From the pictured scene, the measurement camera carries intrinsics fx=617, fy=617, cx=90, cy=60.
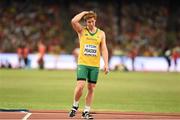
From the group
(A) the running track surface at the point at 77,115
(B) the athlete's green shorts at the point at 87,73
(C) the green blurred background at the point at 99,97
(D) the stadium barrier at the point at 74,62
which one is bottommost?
(A) the running track surface at the point at 77,115

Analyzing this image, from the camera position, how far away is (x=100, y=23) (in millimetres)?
47812

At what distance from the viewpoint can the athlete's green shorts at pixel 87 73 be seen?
527 inches

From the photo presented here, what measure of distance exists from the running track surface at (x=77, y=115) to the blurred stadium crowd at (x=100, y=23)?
30.7 m

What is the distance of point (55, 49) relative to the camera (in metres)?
44.2

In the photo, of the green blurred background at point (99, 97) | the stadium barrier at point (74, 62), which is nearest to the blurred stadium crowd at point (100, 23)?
the stadium barrier at point (74, 62)

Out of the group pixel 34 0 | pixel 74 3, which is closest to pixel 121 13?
pixel 74 3

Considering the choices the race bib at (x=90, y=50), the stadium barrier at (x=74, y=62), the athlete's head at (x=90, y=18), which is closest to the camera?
the athlete's head at (x=90, y=18)

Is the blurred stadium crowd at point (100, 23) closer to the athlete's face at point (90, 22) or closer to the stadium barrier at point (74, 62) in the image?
the stadium barrier at point (74, 62)

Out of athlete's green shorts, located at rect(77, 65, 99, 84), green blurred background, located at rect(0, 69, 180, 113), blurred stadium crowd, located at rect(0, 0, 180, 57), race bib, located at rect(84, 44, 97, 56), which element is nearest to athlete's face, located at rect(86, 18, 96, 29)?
race bib, located at rect(84, 44, 97, 56)

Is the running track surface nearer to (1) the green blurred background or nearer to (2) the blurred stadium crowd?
(1) the green blurred background

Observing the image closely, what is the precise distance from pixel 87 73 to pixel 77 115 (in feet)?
3.85

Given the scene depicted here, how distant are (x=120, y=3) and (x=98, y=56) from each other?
1389 inches

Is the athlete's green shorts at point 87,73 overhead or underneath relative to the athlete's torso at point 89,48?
underneath

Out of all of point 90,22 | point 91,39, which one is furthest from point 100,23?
point 90,22
